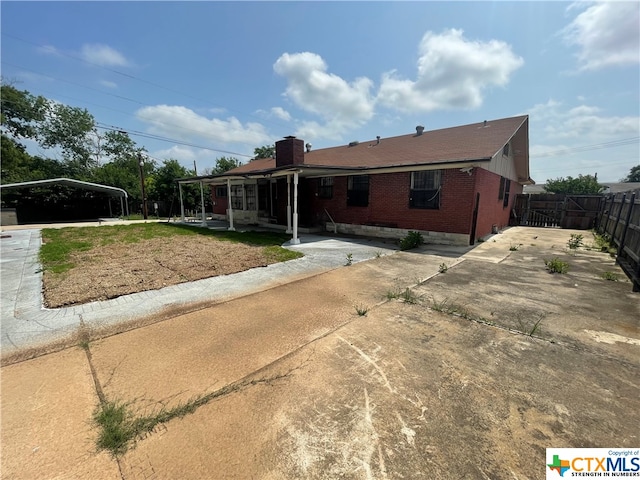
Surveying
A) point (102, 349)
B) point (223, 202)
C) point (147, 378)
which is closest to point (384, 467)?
point (147, 378)

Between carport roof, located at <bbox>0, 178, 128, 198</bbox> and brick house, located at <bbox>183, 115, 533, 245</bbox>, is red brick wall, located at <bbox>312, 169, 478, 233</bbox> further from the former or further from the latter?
carport roof, located at <bbox>0, 178, 128, 198</bbox>

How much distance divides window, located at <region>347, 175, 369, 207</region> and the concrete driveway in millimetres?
7834

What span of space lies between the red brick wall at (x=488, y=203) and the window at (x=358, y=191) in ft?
13.6

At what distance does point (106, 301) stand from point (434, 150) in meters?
11.0

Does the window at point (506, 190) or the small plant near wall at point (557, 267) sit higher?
the window at point (506, 190)

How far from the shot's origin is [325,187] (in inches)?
512

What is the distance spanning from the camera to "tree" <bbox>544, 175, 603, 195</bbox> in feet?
101

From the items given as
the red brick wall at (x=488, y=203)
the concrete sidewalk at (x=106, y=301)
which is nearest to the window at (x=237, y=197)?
the concrete sidewalk at (x=106, y=301)

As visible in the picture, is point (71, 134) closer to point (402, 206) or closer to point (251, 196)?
point (251, 196)

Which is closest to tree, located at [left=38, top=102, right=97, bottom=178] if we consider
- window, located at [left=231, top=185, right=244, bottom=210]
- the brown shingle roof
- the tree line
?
the tree line

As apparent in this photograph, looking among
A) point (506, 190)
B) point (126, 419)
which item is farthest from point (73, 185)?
point (506, 190)

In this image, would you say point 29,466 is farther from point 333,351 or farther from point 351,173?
point 351,173

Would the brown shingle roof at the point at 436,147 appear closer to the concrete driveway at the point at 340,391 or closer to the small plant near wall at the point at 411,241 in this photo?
the small plant near wall at the point at 411,241

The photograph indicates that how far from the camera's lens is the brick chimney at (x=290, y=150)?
11.8m
